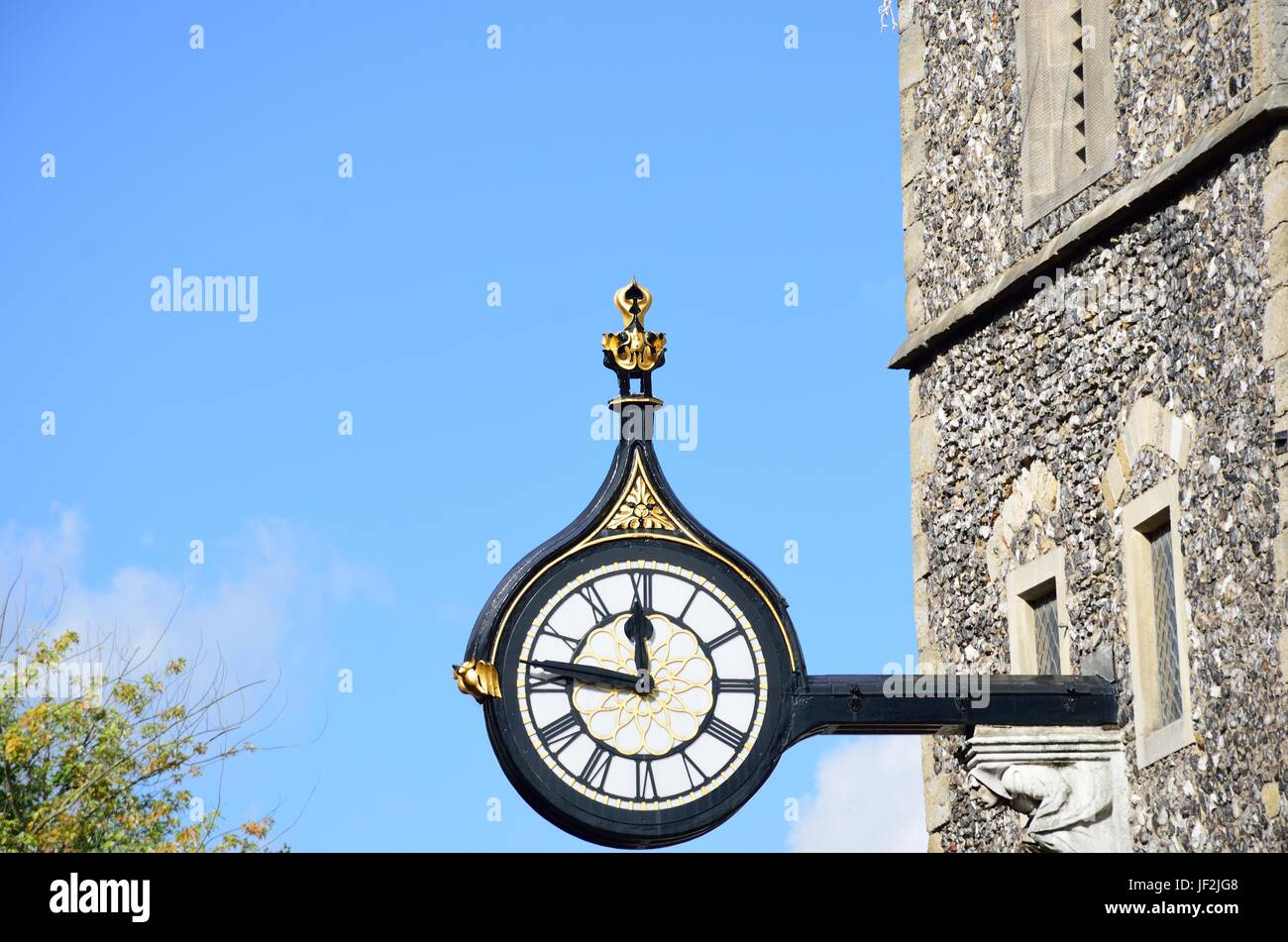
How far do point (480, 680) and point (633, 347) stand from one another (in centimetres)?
189

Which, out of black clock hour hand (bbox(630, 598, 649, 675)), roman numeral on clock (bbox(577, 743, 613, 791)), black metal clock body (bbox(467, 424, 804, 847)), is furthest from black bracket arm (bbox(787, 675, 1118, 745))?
roman numeral on clock (bbox(577, 743, 613, 791))

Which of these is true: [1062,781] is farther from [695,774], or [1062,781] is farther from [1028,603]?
[695,774]

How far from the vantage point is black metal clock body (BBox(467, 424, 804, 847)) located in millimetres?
11891

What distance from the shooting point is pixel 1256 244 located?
40.1 feet

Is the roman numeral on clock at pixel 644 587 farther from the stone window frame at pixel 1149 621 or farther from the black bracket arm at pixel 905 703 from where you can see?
the stone window frame at pixel 1149 621

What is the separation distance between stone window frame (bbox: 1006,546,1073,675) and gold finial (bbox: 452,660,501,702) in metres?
3.73

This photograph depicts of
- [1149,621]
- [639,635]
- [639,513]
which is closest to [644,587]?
[639,635]

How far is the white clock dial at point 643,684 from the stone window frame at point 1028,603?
259cm

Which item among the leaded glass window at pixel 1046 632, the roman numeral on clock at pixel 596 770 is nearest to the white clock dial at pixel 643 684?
the roman numeral on clock at pixel 596 770

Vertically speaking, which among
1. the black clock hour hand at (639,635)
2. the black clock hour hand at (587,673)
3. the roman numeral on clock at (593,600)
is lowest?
the black clock hour hand at (587,673)

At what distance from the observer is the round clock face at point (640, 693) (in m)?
11.9
